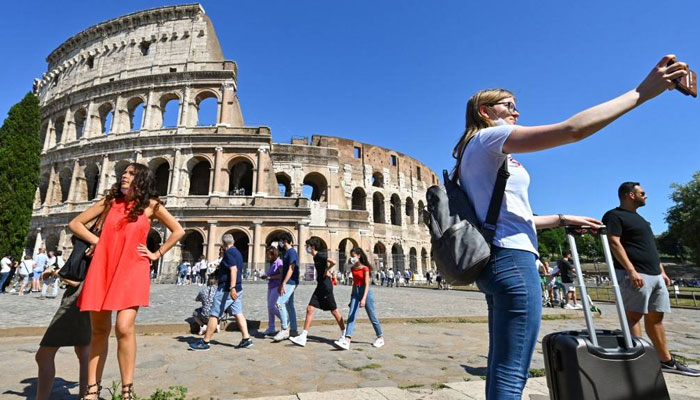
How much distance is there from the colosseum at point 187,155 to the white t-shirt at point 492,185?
20799mm

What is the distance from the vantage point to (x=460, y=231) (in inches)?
57.9

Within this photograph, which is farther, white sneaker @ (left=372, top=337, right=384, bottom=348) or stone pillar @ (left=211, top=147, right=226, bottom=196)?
stone pillar @ (left=211, top=147, right=226, bottom=196)

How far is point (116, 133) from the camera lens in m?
24.9

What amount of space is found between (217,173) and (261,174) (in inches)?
111

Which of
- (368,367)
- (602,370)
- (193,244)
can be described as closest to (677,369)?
(368,367)

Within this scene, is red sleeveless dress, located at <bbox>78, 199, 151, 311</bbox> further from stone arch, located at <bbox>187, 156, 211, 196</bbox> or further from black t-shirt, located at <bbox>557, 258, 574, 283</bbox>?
stone arch, located at <bbox>187, 156, 211, 196</bbox>

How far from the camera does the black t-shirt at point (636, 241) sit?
3.48 meters

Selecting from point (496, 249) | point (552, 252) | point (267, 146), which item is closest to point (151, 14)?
point (267, 146)

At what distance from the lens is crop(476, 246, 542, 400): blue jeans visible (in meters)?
1.44

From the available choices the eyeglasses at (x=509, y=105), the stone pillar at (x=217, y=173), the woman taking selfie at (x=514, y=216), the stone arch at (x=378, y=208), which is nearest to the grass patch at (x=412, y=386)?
the woman taking selfie at (x=514, y=216)

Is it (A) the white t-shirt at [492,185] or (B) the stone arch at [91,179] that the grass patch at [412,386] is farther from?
(B) the stone arch at [91,179]

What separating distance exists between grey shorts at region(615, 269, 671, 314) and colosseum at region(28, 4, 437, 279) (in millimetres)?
19434

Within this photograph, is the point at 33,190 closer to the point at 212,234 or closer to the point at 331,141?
the point at 212,234

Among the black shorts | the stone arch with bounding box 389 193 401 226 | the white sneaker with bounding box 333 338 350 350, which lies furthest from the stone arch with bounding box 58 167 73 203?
the white sneaker with bounding box 333 338 350 350
